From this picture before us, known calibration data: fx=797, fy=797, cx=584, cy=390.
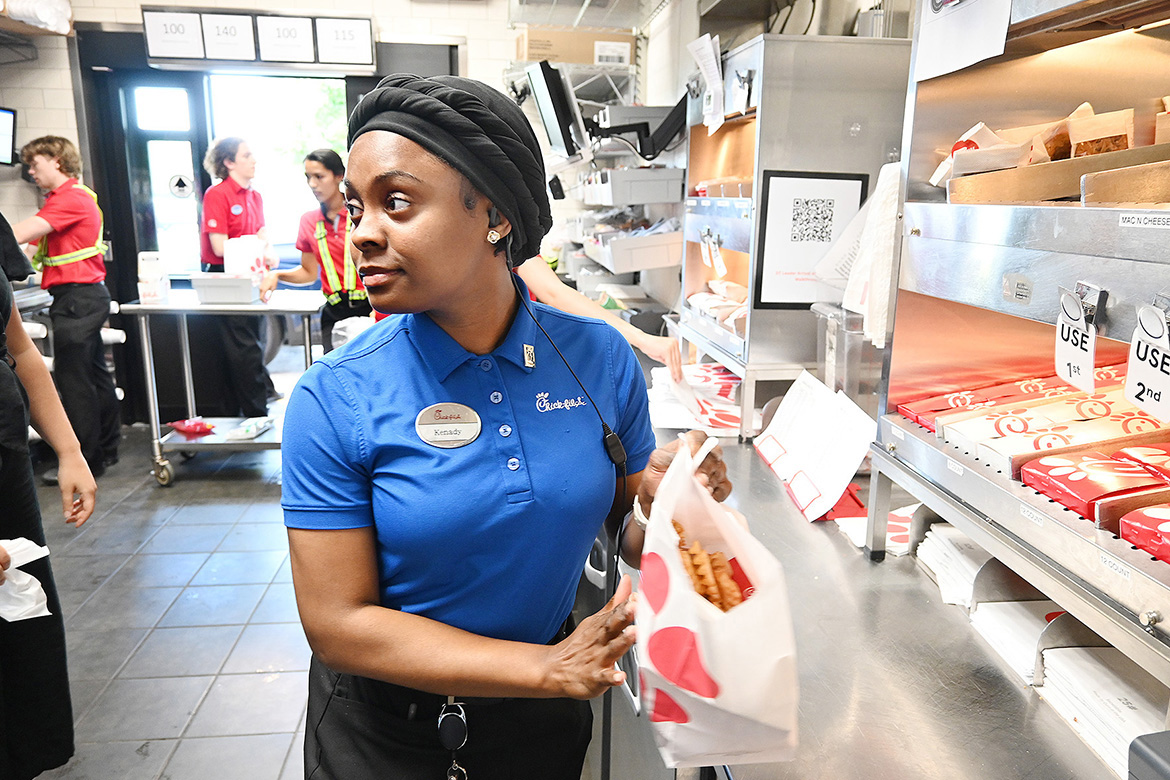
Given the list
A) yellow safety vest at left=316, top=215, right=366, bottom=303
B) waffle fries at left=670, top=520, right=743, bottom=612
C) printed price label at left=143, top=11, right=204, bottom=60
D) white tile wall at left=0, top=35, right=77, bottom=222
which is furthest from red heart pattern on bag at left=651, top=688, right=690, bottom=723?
white tile wall at left=0, top=35, right=77, bottom=222

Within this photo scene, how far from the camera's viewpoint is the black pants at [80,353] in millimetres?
4805

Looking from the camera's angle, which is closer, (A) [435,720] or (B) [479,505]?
(B) [479,505]

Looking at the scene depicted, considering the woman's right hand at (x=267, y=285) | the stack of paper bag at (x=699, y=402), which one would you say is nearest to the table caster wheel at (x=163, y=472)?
the woman's right hand at (x=267, y=285)

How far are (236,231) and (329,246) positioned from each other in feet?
3.73

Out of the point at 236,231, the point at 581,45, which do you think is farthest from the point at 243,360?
the point at 581,45

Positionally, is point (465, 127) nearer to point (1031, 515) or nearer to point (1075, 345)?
point (1075, 345)

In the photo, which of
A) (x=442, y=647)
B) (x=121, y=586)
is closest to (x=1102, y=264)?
(x=442, y=647)

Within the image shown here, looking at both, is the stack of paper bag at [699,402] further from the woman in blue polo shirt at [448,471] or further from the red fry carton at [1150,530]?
the red fry carton at [1150,530]

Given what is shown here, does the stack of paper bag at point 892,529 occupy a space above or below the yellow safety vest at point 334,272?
below

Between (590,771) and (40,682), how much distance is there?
5.01ft

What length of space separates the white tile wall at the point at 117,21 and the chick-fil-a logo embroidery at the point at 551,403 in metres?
5.42

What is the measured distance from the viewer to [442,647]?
96cm

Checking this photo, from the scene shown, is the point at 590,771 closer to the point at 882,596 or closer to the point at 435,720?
the point at 882,596

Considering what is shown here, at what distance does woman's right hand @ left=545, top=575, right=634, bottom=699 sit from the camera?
34.2 inches
